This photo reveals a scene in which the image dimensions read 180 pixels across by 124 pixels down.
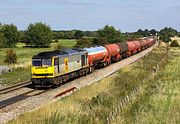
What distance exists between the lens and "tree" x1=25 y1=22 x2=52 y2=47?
141325 mm

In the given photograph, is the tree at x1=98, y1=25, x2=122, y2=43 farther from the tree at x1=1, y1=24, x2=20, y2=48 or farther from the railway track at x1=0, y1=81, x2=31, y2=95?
the railway track at x1=0, y1=81, x2=31, y2=95

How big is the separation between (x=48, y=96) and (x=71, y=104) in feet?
18.4

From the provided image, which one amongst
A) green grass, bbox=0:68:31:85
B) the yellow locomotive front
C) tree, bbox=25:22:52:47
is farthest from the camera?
tree, bbox=25:22:52:47

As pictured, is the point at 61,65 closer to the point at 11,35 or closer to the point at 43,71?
the point at 43,71

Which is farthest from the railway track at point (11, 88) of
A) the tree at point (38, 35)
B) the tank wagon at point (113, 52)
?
the tree at point (38, 35)

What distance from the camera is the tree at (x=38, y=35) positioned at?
464ft

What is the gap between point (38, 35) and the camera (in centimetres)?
14100

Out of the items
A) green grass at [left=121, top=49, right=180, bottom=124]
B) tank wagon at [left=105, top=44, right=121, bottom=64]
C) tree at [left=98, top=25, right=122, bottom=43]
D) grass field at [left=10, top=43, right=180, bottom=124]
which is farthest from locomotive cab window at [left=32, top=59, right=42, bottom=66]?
tree at [left=98, top=25, right=122, bottom=43]

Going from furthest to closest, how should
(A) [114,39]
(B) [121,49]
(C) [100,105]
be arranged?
(A) [114,39] < (B) [121,49] < (C) [100,105]

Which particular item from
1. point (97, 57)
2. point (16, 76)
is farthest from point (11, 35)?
point (16, 76)

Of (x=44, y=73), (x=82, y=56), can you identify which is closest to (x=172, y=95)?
(x=44, y=73)

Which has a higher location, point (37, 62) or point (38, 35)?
point (37, 62)

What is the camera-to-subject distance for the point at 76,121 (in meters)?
15.2

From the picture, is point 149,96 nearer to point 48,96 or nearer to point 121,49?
point 48,96
